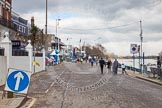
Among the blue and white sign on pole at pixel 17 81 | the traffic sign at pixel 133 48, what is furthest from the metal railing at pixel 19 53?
the traffic sign at pixel 133 48

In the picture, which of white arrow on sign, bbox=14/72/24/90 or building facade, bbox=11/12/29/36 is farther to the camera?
building facade, bbox=11/12/29/36

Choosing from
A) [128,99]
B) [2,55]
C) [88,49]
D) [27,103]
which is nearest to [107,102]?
[128,99]

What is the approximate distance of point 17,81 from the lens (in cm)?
1573

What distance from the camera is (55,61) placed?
78.2 m

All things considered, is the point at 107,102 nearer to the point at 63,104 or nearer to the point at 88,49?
the point at 63,104

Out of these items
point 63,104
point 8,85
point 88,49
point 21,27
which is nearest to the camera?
point 63,104

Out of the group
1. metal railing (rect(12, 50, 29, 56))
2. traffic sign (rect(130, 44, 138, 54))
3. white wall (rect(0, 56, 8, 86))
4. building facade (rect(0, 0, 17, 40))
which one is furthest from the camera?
building facade (rect(0, 0, 17, 40))

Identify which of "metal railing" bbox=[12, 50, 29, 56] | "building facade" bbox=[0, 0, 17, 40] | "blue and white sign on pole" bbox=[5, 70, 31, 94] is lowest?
"blue and white sign on pole" bbox=[5, 70, 31, 94]

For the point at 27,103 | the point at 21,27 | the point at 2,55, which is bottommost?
the point at 27,103

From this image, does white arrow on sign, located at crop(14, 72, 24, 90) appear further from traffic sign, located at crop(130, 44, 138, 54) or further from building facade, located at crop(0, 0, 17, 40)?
building facade, located at crop(0, 0, 17, 40)

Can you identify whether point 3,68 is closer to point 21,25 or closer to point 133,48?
point 133,48

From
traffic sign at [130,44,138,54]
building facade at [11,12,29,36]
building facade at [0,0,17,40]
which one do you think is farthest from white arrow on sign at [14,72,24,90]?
building facade at [11,12,29,36]

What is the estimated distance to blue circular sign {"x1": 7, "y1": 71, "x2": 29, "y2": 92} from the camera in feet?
51.3

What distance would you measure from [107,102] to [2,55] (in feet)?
31.5
